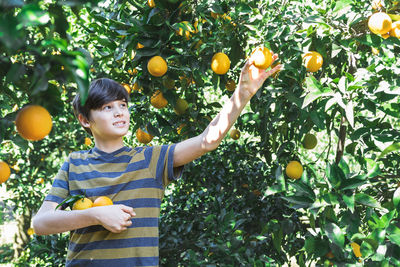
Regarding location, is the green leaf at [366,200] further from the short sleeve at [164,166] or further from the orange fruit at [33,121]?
the orange fruit at [33,121]

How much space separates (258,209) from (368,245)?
1462 millimetres

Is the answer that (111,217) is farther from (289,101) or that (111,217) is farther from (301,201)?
(289,101)

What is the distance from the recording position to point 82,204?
4.65 feet

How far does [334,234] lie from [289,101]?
92cm

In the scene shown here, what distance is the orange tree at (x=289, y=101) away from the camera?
127 centimetres

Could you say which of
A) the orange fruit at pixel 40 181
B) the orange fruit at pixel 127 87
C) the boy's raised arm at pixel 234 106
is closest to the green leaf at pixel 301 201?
the boy's raised arm at pixel 234 106

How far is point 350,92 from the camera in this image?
1617 mm

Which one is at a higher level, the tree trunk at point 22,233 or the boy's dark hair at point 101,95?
the tree trunk at point 22,233

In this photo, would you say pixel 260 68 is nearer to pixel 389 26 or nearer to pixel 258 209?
pixel 389 26

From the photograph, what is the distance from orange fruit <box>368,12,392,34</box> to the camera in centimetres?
158

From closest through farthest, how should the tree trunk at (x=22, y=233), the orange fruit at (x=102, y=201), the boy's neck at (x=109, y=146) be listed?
the orange fruit at (x=102, y=201)
the boy's neck at (x=109, y=146)
the tree trunk at (x=22, y=233)

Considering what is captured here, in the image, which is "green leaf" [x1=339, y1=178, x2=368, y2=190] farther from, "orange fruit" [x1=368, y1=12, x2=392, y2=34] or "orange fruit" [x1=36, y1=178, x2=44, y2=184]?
"orange fruit" [x1=36, y1=178, x2=44, y2=184]

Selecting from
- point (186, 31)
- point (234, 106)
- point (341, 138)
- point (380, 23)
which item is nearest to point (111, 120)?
point (234, 106)

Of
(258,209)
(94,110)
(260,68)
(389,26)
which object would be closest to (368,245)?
(260,68)
